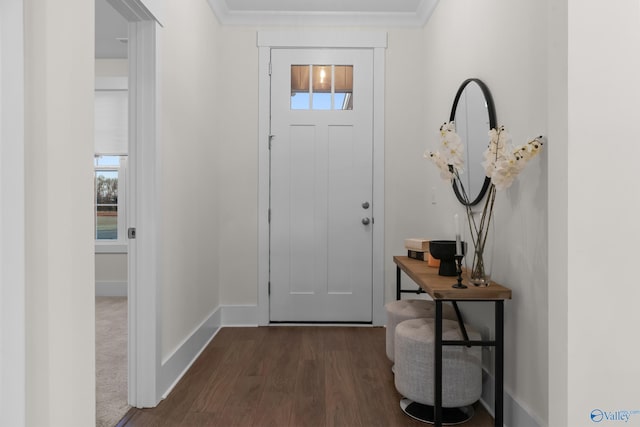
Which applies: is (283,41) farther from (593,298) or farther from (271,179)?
(593,298)

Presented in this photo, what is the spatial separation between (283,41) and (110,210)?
9.26 feet

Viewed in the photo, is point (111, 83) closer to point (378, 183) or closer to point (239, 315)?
point (239, 315)

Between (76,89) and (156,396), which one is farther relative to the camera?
(156,396)

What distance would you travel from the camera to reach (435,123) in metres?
3.32

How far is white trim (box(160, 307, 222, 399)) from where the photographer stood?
2.40 m

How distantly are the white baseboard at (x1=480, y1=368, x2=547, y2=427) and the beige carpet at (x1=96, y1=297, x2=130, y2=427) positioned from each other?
6.08 ft

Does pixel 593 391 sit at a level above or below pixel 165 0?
below

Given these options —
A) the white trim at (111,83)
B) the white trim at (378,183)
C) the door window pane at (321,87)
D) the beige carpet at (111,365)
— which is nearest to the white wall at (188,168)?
the beige carpet at (111,365)

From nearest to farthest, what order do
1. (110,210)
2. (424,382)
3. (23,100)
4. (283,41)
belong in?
(23,100) → (424,382) → (283,41) → (110,210)

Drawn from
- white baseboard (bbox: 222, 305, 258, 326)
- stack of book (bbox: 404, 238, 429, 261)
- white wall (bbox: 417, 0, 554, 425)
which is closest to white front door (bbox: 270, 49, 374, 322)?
white baseboard (bbox: 222, 305, 258, 326)

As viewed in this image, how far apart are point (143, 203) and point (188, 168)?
641 mm

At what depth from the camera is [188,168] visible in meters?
2.82

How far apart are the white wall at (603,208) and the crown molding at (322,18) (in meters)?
2.51

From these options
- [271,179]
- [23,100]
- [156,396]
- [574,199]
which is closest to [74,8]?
[23,100]
